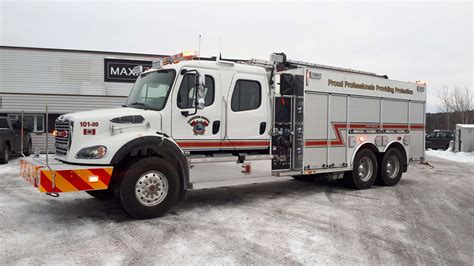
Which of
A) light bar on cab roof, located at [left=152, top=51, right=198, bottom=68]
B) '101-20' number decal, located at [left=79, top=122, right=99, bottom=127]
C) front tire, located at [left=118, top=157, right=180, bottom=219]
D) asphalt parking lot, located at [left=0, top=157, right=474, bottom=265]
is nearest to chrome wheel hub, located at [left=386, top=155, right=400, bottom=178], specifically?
asphalt parking lot, located at [left=0, top=157, right=474, bottom=265]

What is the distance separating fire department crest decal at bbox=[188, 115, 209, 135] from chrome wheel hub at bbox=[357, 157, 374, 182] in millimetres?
4626

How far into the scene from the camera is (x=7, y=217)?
22.2 ft

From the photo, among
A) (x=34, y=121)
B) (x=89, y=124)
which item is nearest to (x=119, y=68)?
(x=34, y=121)

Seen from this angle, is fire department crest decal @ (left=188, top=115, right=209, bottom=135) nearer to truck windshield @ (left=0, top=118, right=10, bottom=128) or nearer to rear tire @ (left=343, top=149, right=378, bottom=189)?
rear tire @ (left=343, top=149, right=378, bottom=189)

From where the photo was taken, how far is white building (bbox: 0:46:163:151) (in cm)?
2206

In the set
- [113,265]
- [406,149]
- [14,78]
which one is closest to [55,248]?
[113,265]

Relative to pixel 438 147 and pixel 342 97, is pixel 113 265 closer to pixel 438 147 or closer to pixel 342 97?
pixel 342 97

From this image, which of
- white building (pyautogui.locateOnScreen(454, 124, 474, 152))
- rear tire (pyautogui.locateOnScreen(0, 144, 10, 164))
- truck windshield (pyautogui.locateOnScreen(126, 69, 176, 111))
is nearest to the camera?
truck windshield (pyautogui.locateOnScreen(126, 69, 176, 111))

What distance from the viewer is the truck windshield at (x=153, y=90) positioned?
6.92 m

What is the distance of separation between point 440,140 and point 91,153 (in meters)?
28.7

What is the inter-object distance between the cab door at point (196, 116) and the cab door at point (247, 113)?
250 millimetres

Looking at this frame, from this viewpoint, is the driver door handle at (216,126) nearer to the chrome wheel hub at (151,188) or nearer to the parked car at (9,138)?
the chrome wheel hub at (151,188)

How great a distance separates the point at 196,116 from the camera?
280 inches

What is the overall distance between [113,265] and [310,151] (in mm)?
5258
